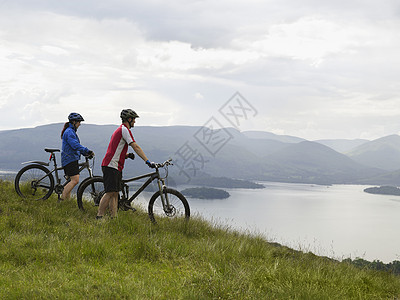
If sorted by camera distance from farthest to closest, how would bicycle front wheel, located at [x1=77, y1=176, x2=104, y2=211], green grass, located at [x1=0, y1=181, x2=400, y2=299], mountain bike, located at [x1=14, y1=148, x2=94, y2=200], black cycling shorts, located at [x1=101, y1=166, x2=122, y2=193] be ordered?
mountain bike, located at [x1=14, y1=148, x2=94, y2=200]
bicycle front wheel, located at [x1=77, y1=176, x2=104, y2=211]
black cycling shorts, located at [x1=101, y1=166, x2=122, y2=193]
green grass, located at [x1=0, y1=181, x2=400, y2=299]

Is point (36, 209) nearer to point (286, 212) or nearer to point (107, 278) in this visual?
point (107, 278)

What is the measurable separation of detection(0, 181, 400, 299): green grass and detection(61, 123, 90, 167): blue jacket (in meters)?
1.59

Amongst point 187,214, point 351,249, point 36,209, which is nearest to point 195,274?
point 187,214

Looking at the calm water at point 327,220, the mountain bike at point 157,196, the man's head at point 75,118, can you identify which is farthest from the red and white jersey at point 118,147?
the calm water at point 327,220

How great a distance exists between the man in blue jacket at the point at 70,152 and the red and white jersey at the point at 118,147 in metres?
1.21

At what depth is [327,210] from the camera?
135 meters

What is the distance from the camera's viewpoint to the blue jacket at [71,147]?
798 cm

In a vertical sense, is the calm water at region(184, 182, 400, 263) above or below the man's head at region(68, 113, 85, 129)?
below

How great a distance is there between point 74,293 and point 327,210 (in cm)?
14367

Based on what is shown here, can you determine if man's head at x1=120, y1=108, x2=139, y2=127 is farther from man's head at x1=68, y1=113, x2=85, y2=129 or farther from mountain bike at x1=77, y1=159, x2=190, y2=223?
man's head at x1=68, y1=113, x2=85, y2=129

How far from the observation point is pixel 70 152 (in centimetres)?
830

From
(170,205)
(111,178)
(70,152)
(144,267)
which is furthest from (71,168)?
(144,267)

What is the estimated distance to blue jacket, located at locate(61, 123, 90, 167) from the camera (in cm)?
798

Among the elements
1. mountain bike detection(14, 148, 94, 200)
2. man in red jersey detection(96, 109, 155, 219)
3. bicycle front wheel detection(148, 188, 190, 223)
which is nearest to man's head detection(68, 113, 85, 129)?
mountain bike detection(14, 148, 94, 200)
